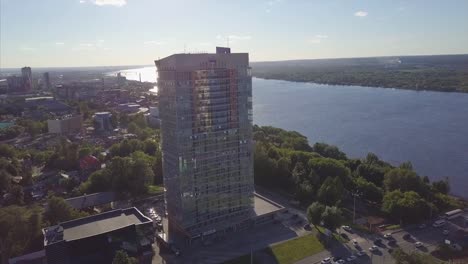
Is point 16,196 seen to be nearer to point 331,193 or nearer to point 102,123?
point 331,193

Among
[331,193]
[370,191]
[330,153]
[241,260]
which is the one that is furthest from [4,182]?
[330,153]

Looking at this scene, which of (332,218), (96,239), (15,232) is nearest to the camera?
(96,239)

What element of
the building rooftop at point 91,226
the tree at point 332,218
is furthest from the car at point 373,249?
the building rooftop at point 91,226

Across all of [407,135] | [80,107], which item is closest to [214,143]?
[407,135]

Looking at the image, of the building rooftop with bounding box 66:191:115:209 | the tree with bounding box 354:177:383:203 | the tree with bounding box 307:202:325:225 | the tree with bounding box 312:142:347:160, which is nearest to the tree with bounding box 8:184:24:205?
the building rooftop with bounding box 66:191:115:209

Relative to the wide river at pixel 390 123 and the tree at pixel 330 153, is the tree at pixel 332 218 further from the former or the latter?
the tree at pixel 330 153

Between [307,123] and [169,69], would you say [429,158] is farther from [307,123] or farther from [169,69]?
[169,69]
